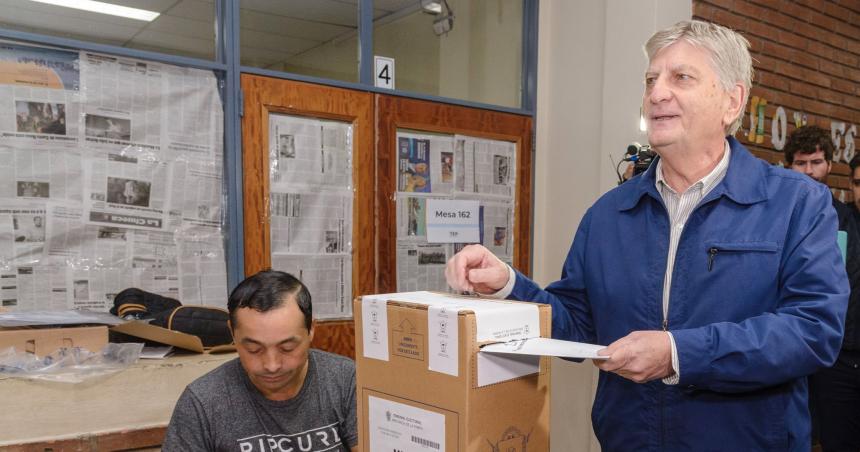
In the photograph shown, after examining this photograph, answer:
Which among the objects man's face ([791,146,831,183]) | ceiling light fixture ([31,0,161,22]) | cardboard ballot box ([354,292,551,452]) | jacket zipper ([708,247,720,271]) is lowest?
cardboard ballot box ([354,292,551,452])

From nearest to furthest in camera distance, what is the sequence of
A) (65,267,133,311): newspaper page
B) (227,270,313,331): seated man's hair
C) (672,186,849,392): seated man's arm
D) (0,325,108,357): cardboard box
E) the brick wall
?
(672,186,849,392): seated man's arm, (227,270,313,331): seated man's hair, (0,325,108,357): cardboard box, (65,267,133,311): newspaper page, the brick wall

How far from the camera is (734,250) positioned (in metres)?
1.13

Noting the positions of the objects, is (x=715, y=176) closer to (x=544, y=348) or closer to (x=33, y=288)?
(x=544, y=348)

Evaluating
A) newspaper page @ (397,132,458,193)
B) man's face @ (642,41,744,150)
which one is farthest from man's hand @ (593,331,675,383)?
newspaper page @ (397,132,458,193)

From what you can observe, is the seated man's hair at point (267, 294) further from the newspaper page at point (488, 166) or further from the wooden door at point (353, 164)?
the newspaper page at point (488, 166)

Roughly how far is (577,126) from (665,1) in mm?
734

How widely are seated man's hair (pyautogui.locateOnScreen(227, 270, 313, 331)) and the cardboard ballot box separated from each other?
0.51 m

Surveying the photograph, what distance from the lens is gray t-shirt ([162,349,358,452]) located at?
58.2 inches

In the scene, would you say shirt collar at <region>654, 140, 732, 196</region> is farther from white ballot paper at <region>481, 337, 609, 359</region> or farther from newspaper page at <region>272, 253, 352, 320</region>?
newspaper page at <region>272, 253, 352, 320</region>

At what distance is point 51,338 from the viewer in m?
1.71

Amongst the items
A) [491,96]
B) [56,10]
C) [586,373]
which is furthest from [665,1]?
[56,10]

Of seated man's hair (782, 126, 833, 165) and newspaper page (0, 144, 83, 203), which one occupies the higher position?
seated man's hair (782, 126, 833, 165)

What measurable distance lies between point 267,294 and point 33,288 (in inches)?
49.2

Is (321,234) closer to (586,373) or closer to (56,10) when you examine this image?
(56,10)
